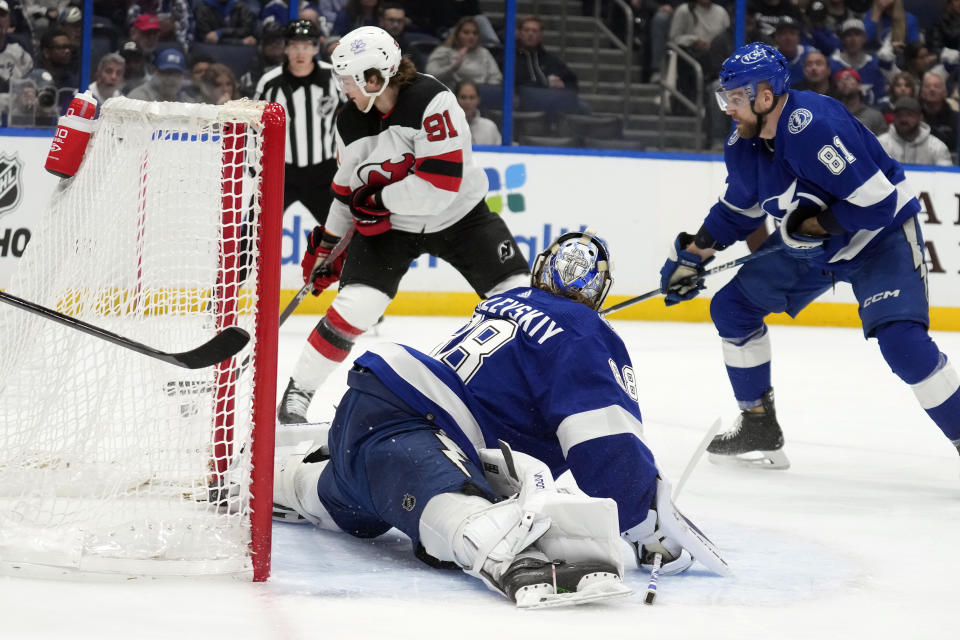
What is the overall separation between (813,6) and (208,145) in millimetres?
6039

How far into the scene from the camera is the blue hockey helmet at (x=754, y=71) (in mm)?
3342

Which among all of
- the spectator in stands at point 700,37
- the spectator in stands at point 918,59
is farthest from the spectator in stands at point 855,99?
the spectator in stands at point 700,37

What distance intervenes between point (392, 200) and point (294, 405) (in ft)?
2.08

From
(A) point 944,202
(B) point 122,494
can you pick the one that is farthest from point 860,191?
(A) point 944,202

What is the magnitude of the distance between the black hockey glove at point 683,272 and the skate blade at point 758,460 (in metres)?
0.46

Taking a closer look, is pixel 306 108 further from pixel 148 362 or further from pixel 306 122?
pixel 148 362

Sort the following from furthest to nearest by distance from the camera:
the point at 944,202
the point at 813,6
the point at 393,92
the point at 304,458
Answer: the point at 813,6 → the point at 944,202 → the point at 393,92 → the point at 304,458

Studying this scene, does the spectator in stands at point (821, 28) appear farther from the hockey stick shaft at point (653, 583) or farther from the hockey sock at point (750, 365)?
the hockey stick shaft at point (653, 583)

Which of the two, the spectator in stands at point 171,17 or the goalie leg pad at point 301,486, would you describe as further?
the spectator in stands at point 171,17

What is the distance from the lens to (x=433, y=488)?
227 centimetres

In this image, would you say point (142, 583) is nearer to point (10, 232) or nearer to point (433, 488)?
point (433, 488)

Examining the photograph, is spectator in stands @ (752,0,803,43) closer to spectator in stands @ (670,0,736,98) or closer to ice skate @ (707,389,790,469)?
spectator in stands @ (670,0,736,98)

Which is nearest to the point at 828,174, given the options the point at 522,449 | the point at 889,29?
the point at 522,449

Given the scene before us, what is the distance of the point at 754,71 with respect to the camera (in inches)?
131
